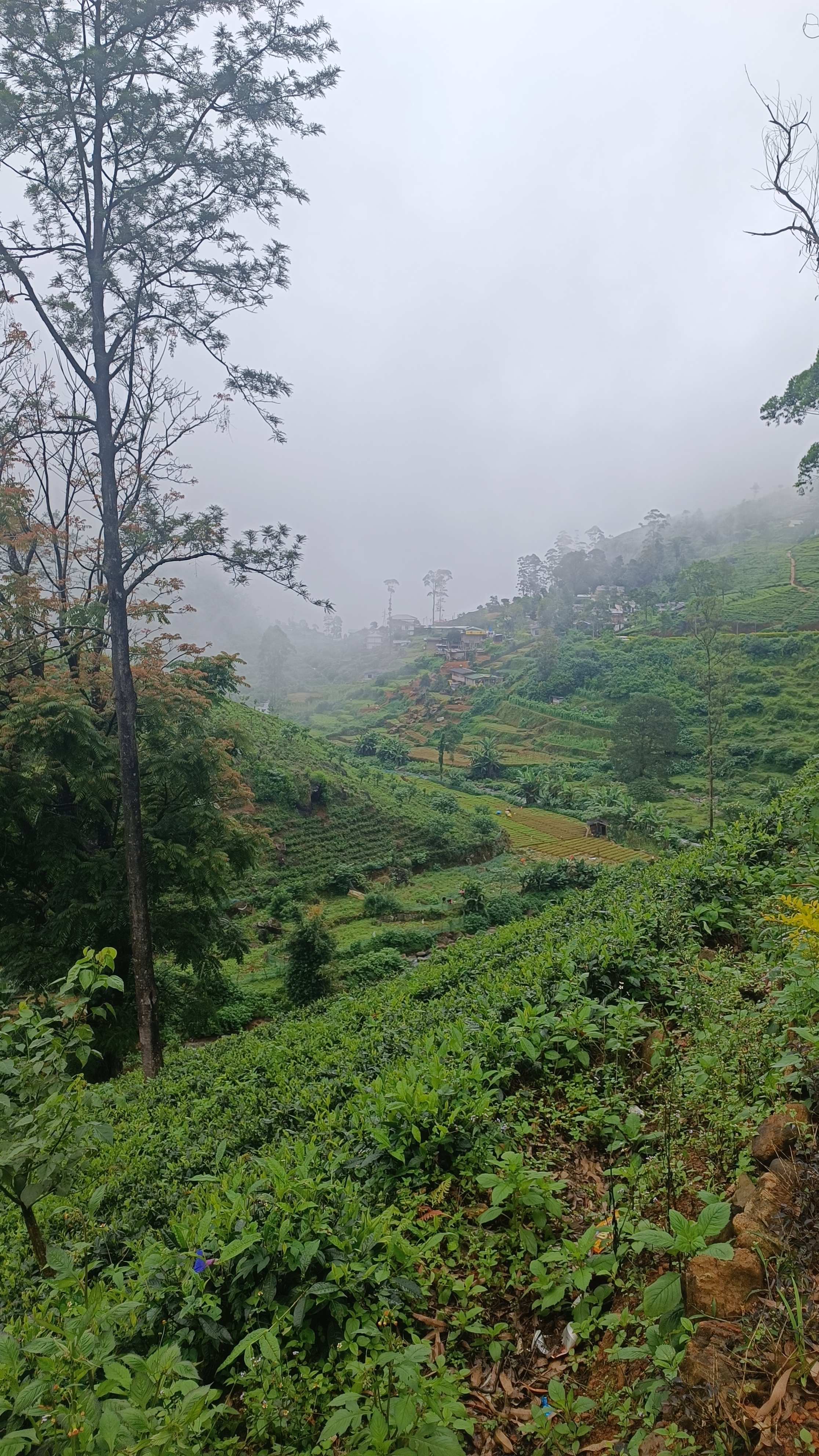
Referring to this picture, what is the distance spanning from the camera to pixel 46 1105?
222 centimetres

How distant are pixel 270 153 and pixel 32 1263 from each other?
34.6 ft

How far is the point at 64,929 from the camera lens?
28.1 ft

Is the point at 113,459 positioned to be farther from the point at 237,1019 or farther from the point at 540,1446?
the point at 237,1019

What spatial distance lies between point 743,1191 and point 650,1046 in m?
1.40

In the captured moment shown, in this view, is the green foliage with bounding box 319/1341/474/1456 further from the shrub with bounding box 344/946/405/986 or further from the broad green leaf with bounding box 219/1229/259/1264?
the shrub with bounding box 344/946/405/986

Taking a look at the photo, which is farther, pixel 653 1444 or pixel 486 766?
pixel 486 766

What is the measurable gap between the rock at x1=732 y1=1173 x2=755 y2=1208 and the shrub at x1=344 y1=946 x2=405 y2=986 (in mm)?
13910

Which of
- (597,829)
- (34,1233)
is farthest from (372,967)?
(597,829)

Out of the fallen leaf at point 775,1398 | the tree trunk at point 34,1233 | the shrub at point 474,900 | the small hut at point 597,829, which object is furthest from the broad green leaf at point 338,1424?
the small hut at point 597,829

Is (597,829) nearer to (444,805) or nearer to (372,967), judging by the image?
(444,805)

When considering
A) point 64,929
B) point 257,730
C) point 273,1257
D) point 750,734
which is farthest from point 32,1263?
point 750,734

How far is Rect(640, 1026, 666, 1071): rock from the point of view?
11.3 feet

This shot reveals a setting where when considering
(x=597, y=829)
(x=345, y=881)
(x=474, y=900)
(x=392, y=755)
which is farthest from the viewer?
(x=392, y=755)

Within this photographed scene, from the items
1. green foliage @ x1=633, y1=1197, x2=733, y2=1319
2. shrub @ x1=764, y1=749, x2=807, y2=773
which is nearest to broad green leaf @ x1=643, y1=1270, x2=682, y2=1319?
green foliage @ x1=633, y1=1197, x2=733, y2=1319
